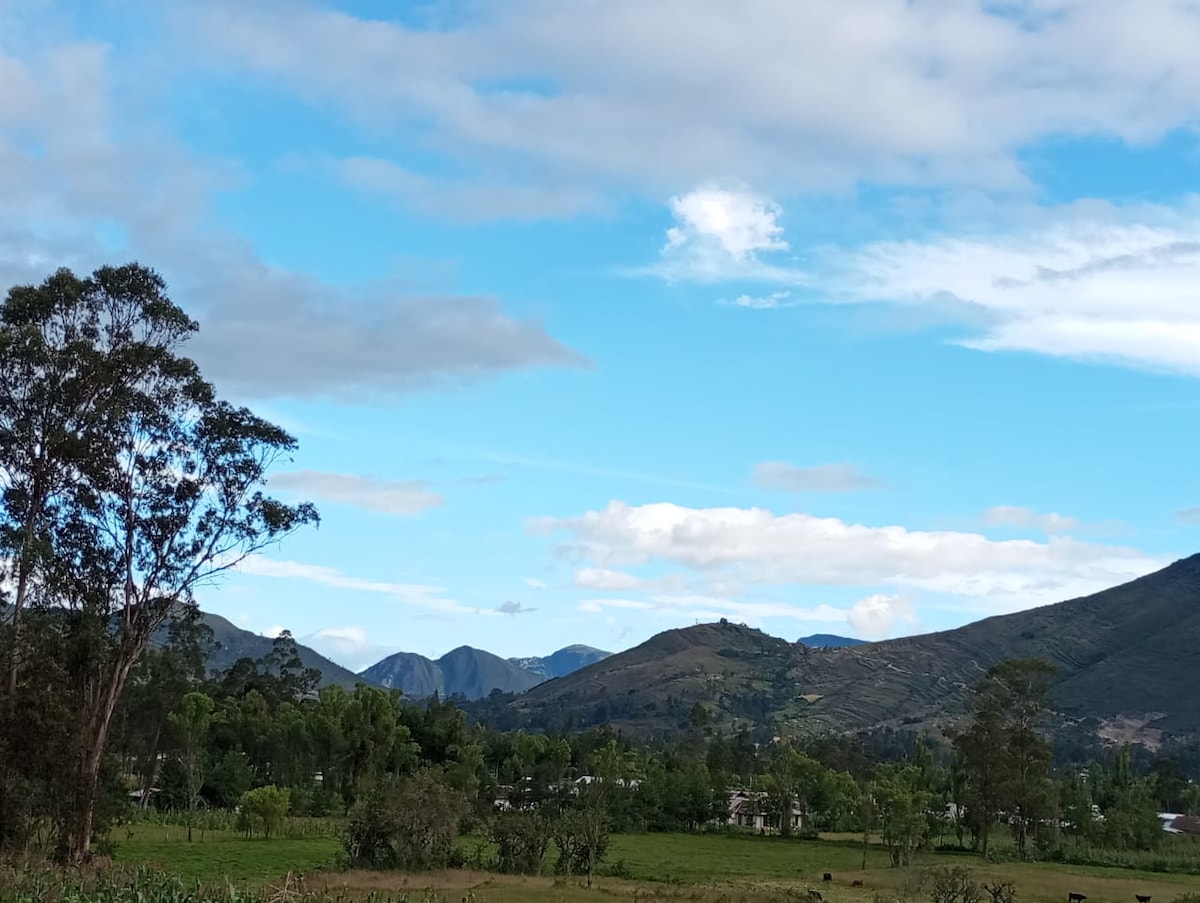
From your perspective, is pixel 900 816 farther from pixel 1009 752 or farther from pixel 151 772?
pixel 151 772

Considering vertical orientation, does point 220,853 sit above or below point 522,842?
below

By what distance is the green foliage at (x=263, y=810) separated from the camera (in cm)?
6306

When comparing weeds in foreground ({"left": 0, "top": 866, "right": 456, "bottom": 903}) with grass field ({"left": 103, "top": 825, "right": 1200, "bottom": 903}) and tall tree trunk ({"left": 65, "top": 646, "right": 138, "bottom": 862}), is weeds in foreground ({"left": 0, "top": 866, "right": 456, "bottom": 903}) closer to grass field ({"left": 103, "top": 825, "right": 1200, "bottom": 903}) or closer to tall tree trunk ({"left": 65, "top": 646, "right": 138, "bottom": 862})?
grass field ({"left": 103, "top": 825, "right": 1200, "bottom": 903})

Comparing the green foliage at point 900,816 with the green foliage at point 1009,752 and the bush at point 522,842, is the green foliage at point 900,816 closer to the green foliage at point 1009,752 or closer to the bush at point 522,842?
the green foliage at point 1009,752

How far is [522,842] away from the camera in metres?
47.5

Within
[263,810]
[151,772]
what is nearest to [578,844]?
[263,810]

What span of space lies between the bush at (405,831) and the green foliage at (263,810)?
16.9m

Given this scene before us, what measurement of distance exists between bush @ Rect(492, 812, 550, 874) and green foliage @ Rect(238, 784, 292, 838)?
2116 centimetres

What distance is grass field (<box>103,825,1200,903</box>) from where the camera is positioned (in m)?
37.2

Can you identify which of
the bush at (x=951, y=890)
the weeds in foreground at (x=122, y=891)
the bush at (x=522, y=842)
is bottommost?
the bush at (x=522, y=842)

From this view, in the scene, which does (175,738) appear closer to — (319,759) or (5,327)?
(319,759)

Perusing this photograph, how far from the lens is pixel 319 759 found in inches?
3445

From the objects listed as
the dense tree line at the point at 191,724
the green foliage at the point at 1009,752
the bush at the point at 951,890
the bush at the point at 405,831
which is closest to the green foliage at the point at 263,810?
the dense tree line at the point at 191,724

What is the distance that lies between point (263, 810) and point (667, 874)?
26.7 metres
